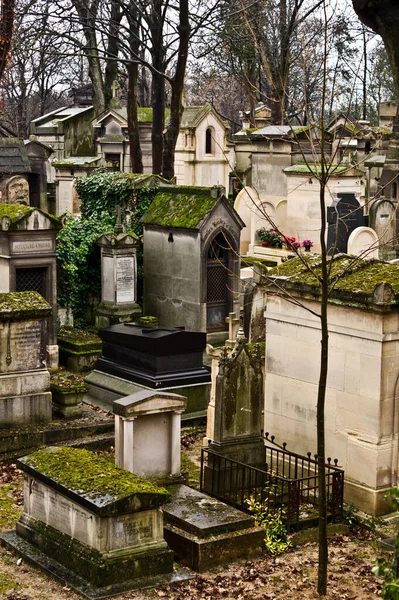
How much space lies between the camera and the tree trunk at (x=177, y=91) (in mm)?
23078

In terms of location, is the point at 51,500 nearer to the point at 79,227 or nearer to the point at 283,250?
the point at 79,227

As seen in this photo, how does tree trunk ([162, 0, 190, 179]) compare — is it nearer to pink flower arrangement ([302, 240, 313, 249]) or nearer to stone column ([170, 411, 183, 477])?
pink flower arrangement ([302, 240, 313, 249])

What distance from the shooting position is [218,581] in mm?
9461

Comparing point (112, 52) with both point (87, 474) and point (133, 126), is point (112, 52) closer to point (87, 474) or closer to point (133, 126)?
point (133, 126)

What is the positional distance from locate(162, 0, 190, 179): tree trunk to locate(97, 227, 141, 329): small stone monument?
5267 mm

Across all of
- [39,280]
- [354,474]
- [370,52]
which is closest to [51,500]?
[354,474]

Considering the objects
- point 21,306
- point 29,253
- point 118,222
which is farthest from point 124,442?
A: point 118,222

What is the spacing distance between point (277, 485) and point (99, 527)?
290 cm

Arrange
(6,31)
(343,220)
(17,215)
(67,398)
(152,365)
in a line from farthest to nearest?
(343,220) → (6,31) → (17,215) → (152,365) → (67,398)

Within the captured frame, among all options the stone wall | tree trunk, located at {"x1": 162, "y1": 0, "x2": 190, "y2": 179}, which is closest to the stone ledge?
the stone wall

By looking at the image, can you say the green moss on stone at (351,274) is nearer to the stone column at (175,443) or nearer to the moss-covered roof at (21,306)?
the stone column at (175,443)

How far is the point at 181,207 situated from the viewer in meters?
19.0

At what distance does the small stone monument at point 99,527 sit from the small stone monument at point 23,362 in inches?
145

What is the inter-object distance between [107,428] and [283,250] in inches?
483
